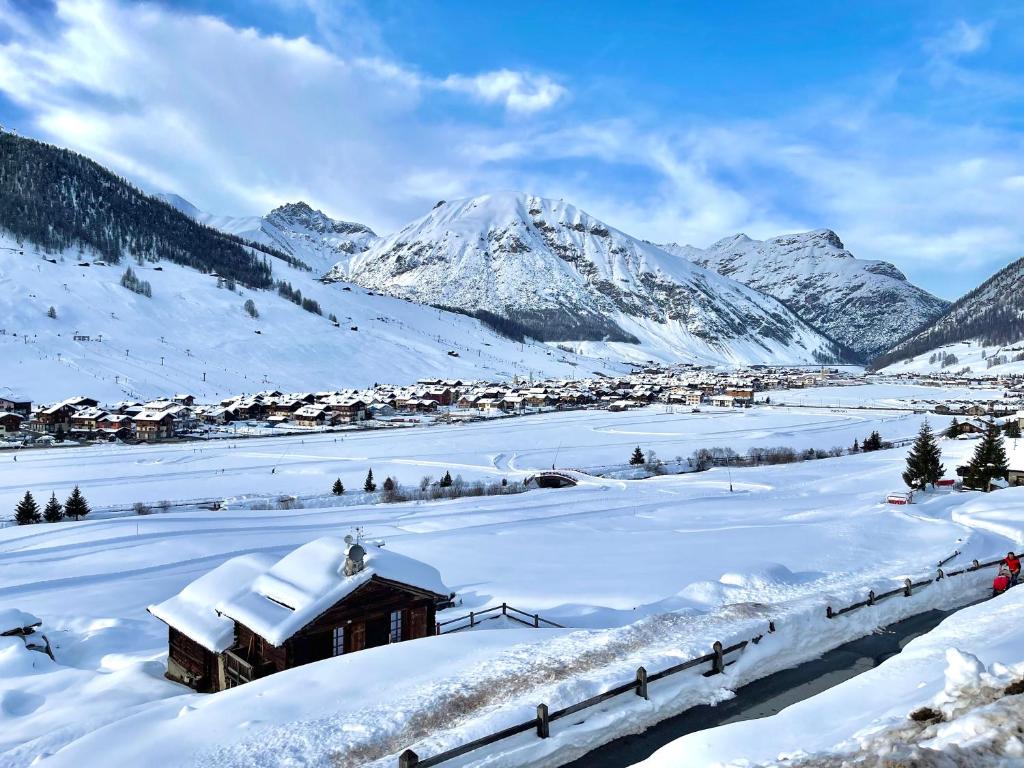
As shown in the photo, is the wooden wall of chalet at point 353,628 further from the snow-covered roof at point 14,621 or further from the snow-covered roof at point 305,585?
the snow-covered roof at point 14,621

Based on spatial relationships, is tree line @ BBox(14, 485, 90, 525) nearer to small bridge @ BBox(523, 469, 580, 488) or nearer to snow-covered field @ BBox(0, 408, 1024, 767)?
snow-covered field @ BBox(0, 408, 1024, 767)

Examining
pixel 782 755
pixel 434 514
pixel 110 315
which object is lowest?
pixel 434 514

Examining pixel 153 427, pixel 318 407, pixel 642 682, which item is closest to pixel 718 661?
pixel 642 682

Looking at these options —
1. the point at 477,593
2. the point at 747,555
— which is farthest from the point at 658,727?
the point at 747,555

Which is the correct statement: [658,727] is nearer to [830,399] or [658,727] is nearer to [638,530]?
[638,530]

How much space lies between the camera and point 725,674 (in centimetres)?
1173

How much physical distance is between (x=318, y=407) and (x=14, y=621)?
85538 mm

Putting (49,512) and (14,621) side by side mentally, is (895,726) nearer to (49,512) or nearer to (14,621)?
(14,621)

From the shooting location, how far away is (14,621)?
16703 millimetres

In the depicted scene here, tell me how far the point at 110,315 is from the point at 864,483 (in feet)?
520

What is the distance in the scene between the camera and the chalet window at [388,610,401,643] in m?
14.6

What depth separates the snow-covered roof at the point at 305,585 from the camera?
12.6 m

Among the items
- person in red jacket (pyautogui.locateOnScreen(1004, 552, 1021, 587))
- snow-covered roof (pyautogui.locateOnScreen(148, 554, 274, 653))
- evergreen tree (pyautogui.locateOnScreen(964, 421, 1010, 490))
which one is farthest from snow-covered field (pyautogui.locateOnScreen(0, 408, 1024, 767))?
evergreen tree (pyautogui.locateOnScreen(964, 421, 1010, 490))

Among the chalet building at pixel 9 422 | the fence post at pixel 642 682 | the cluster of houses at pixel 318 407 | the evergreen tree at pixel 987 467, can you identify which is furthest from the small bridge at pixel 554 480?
the chalet building at pixel 9 422
